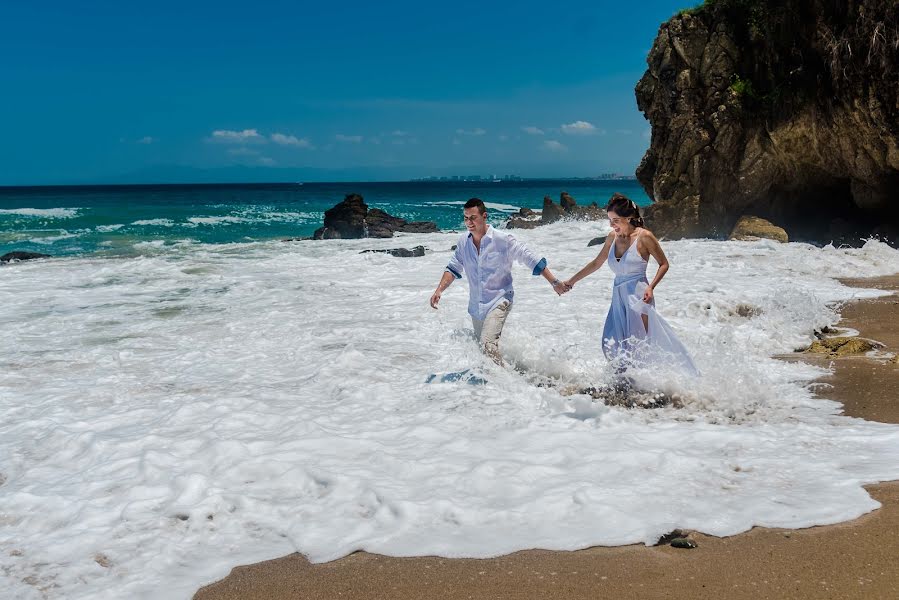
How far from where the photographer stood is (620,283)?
5961mm

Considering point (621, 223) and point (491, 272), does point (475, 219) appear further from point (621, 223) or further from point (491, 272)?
point (621, 223)

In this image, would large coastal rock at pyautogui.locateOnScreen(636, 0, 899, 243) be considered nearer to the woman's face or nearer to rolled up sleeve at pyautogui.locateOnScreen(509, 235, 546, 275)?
rolled up sleeve at pyautogui.locateOnScreen(509, 235, 546, 275)

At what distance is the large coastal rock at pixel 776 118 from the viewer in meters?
16.8

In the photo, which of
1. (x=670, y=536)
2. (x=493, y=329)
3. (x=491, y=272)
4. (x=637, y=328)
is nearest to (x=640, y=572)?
(x=670, y=536)

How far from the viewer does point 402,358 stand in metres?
8.00

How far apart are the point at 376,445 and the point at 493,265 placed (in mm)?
2250

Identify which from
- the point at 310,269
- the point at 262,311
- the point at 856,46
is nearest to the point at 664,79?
the point at 856,46

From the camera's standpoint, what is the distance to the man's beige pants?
6.63 meters

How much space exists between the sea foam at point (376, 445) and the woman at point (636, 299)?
22 centimetres

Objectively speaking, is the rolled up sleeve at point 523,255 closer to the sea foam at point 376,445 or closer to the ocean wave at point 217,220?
the sea foam at point 376,445

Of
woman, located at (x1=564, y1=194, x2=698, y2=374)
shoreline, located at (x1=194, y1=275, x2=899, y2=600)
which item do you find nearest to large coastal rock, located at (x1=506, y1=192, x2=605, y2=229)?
woman, located at (x1=564, y1=194, x2=698, y2=374)

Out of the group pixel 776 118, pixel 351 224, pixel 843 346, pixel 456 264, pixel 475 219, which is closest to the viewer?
pixel 475 219

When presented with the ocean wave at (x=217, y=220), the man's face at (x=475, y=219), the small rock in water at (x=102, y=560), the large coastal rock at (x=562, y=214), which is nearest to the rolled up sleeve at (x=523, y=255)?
the man's face at (x=475, y=219)

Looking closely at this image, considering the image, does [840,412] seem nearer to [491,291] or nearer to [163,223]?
[491,291]
